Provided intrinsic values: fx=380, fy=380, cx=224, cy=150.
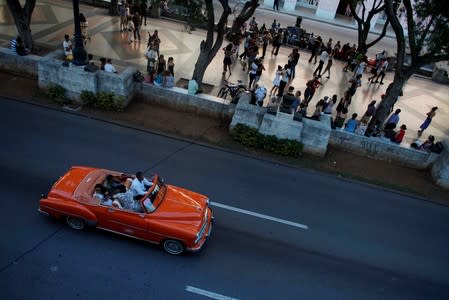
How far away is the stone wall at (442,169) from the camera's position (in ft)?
44.8

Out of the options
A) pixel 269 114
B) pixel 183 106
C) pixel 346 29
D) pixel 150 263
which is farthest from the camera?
pixel 346 29

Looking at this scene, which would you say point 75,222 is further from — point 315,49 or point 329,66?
point 315,49

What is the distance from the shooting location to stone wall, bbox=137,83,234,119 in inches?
591

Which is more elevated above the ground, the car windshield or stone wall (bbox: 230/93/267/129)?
stone wall (bbox: 230/93/267/129)

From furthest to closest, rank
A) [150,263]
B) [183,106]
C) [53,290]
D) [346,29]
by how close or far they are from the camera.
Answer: [346,29] → [183,106] → [150,263] → [53,290]

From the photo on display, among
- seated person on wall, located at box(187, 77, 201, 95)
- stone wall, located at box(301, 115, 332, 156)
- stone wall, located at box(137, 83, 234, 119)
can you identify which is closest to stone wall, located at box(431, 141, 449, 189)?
stone wall, located at box(301, 115, 332, 156)

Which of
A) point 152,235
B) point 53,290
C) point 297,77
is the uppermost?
point 297,77

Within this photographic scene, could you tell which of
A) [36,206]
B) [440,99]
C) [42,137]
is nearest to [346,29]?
[440,99]

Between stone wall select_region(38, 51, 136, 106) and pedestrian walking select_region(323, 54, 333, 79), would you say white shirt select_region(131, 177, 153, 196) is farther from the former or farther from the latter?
pedestrian walking select_region(323, 54, 333, 79)

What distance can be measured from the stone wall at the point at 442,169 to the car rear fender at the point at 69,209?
11945 millimetres

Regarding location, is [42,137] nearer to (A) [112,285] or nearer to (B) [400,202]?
(A) [112,285]

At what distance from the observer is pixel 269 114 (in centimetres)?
1377

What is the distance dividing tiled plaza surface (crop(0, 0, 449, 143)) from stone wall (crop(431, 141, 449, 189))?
2735 mm

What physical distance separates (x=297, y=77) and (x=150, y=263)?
14920mm
